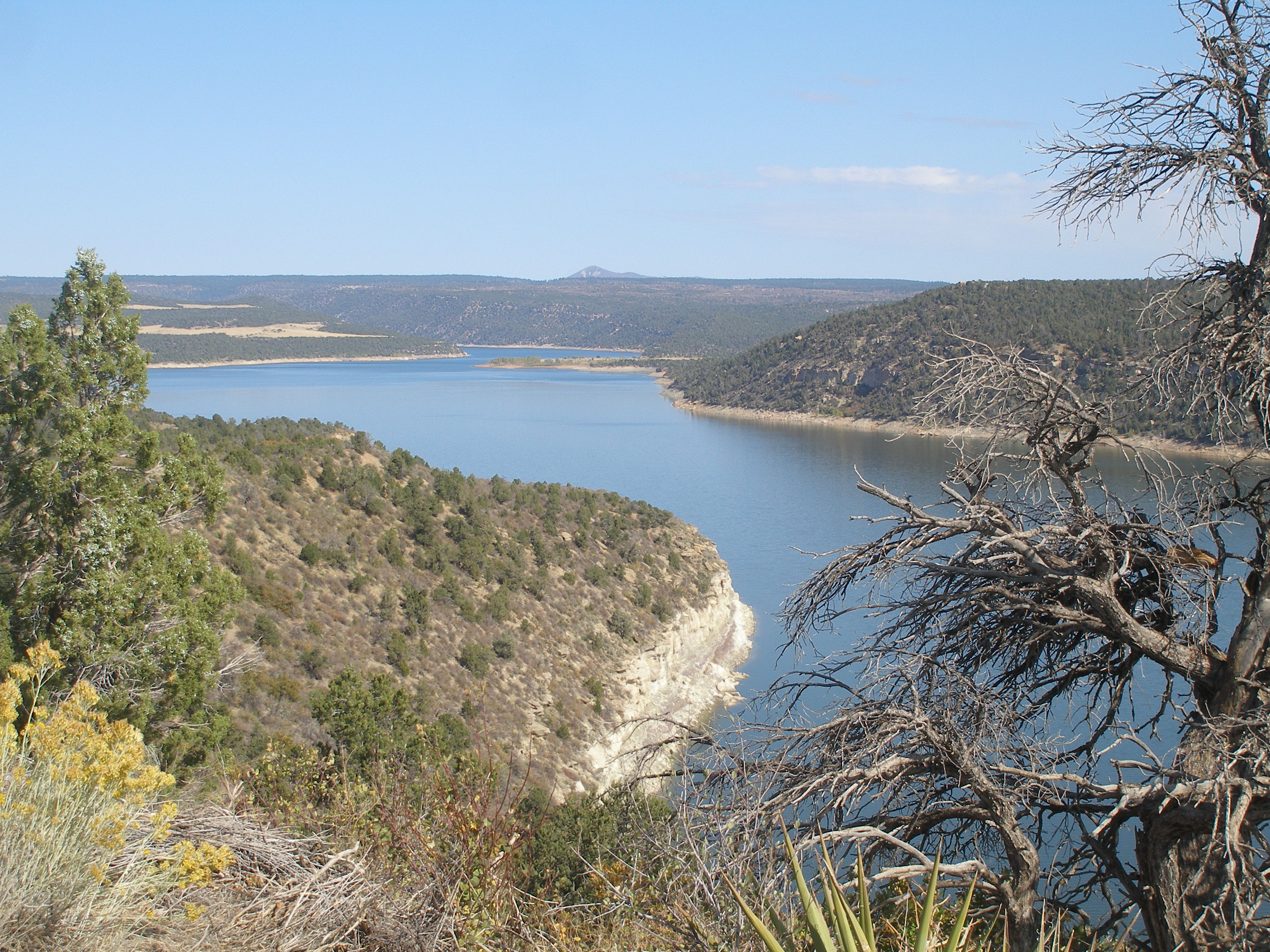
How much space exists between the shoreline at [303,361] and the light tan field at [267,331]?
308 inches

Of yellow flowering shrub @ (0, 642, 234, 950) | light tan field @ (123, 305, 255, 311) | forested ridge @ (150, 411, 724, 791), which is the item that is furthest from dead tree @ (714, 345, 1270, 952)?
light tan field @ (123, 305, 255, 311)

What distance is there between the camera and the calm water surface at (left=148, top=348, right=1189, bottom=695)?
36938 millimetres

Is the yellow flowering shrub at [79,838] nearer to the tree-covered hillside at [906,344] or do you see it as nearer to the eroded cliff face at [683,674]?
the eroded cliff face at [683,674]

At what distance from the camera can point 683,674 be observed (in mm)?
25859

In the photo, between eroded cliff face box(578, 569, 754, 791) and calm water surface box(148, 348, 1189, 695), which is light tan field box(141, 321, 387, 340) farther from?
eroded cliff face box(578, 569, 754, 791)

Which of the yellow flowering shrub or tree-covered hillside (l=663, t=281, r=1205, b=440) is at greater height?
tree-covered hillside (l=663, t=281, r=1205, b=440)

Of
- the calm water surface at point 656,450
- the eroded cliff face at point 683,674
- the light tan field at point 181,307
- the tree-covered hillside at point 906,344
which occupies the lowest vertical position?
the eroded cliff face at point 683,674

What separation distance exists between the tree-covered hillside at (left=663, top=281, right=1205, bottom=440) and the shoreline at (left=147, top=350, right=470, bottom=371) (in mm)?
76624

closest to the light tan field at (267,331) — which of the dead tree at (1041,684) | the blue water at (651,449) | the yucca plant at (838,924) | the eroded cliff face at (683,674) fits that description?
the blue water at (651,449)

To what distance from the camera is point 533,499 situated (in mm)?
28516

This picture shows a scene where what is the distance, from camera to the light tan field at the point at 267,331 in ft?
481

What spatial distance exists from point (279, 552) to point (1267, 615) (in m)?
19.0

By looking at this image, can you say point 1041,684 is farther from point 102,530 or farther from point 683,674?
point 683,674

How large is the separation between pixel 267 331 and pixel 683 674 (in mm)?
157961
